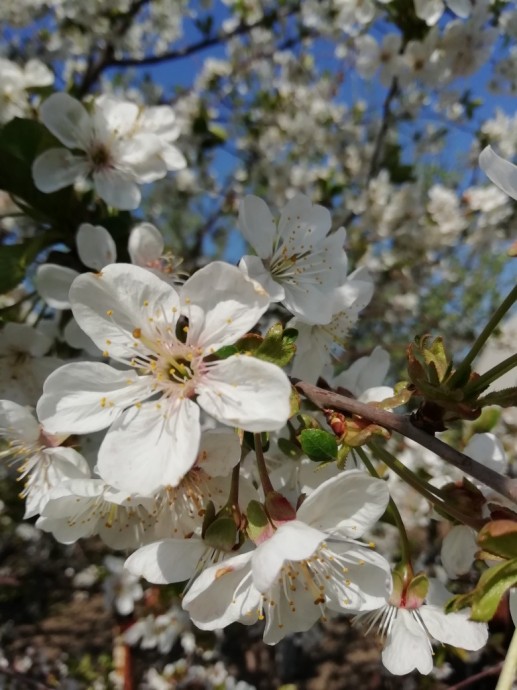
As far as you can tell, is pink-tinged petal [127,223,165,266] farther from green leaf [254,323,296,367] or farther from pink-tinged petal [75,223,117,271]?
green leaf [254,323,296,367]

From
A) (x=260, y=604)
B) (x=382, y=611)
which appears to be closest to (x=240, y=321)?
(x=260, y=604)

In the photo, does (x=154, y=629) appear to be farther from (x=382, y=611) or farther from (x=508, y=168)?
(x=508, y=168)

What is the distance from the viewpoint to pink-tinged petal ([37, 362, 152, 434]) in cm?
79

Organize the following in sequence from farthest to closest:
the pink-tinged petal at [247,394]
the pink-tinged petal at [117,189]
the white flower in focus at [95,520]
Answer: the pink-tinged petal at [117,189]
the white flower in focus at [95,520]
the pink-tinged petal at [247,394]

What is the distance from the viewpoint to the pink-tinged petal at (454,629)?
859 millimetres

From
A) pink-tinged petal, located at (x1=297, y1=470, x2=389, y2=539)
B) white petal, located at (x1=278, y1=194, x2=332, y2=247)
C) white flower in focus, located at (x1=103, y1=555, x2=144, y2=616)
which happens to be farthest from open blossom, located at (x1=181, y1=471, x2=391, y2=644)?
white flower in focus, located at (x1=103, y1=555, x2=144, y2=616)

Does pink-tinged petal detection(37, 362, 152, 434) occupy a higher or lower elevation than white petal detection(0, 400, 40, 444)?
higher

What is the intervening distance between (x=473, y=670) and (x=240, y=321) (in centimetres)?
256

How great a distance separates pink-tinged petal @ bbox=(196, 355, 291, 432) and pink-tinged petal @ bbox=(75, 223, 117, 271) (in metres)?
0.54

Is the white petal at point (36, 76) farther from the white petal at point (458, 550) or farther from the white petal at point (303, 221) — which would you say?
the white petal at point (458, 550)

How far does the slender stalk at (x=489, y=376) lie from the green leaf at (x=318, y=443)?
189mm

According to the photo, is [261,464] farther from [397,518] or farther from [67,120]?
[67,120]

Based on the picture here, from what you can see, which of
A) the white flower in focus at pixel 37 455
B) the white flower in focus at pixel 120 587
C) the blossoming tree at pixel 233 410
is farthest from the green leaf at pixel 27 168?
the white flower in focus at pixel 120 587

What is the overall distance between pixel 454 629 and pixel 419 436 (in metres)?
0.36
